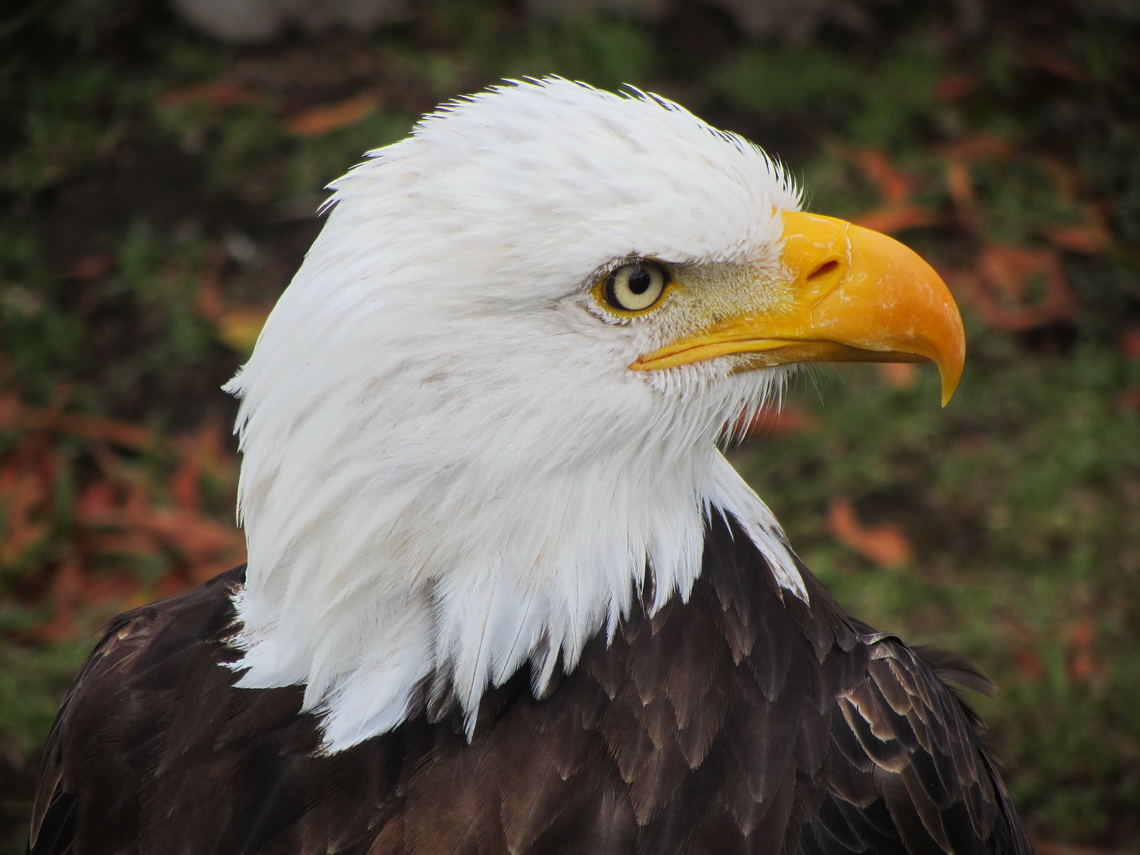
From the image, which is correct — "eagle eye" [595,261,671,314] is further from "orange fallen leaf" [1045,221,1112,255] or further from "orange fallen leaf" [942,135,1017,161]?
"orange fallen leaf" [942,135,1017,161]

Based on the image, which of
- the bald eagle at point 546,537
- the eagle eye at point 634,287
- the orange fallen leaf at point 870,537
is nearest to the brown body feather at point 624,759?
the bald eagle at point 546,537

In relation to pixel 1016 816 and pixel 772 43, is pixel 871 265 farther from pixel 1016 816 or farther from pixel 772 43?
pixel 772 43

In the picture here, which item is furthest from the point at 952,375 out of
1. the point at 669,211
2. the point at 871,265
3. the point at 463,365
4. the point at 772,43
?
the point at 772,43

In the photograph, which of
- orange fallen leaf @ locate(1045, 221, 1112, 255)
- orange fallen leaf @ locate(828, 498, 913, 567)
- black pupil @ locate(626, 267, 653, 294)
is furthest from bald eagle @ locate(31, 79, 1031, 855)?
orange fallen leaf @ locate(1045, 221, 1112, 255)

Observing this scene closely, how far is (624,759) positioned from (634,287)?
806 mm

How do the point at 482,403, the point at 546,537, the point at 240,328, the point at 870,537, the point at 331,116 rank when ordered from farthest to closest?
the point at 331,116
the point at 240,328
the point at 870,537
the point at 546,537
the point at 482,403

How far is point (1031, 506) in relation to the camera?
4.51 m

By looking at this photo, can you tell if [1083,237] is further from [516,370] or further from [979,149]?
[516,370]

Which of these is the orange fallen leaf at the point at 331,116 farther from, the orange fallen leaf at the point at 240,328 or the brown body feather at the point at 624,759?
the brown body feather at the point at 624,759

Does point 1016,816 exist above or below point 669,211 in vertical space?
below

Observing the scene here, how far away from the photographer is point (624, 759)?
1.99 m

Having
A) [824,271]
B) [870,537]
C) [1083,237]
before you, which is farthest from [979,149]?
[824,271]

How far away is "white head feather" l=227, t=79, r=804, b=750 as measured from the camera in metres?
1.82

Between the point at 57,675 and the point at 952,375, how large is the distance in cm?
331
